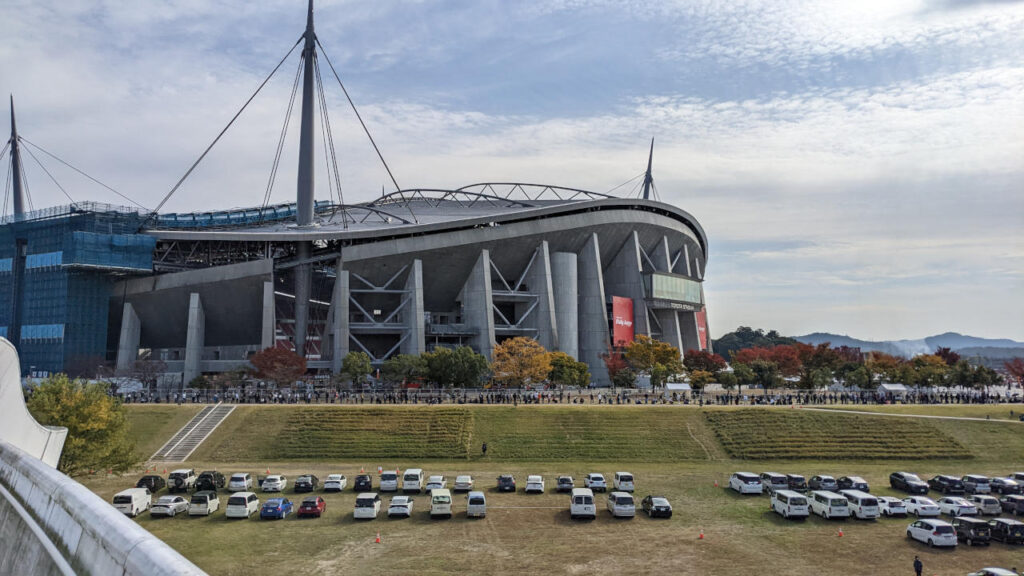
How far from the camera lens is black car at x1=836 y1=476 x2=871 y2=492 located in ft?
126

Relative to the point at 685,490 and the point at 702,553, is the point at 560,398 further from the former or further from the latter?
the point at 702,553

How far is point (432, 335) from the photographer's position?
3620 inches

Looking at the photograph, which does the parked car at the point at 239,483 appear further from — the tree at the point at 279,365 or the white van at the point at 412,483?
the tree at the point at 279,365

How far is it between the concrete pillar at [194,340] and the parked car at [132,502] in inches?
1971

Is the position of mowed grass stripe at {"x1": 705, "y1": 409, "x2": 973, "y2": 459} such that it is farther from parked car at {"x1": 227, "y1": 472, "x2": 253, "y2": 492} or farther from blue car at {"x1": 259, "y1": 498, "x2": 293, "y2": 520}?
parked car at {"x1": 227, "y1": 472, "x2": 253, "y2": 492}

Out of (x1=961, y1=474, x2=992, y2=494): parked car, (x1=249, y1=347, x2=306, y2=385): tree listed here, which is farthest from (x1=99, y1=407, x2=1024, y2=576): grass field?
(x1=249, y1=347, x2=306, y2=385): tree

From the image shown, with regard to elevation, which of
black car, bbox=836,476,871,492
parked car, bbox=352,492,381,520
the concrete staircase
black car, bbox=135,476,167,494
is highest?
the concrete staircase

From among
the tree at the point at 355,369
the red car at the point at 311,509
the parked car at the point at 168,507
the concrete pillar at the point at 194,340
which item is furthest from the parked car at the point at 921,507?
the concrete pillar at the point at 194,340

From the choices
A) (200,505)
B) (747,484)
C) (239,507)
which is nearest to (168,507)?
(200,505)

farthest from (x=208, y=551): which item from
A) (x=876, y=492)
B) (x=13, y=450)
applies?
(x=876, y=492)

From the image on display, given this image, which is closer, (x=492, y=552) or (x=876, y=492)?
(x=492, y=552)

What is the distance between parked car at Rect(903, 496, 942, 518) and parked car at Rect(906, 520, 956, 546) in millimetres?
4484

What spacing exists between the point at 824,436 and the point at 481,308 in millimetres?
44242

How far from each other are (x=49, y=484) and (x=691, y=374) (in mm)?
76411
